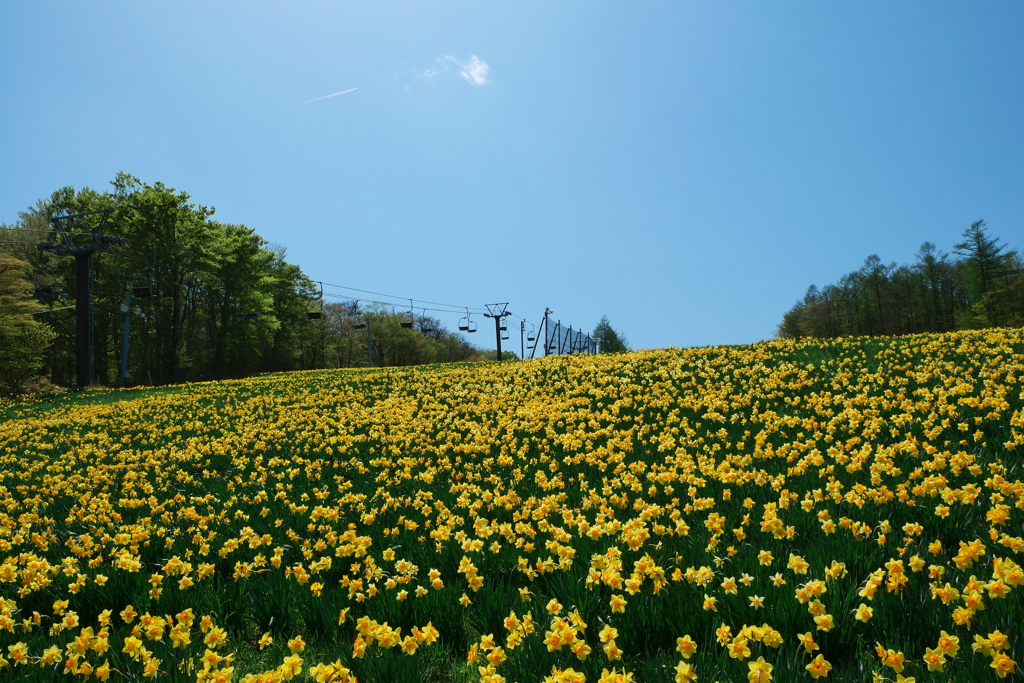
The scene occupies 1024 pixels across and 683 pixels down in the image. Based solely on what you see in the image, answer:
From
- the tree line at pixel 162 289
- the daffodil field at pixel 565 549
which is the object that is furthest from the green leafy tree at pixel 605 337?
the daffodil field at pixel 565 549

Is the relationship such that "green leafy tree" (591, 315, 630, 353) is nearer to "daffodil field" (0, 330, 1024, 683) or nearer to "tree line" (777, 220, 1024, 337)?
"tree line" (777, 220, 1024, 337)

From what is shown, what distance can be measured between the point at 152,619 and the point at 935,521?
16.5 feet

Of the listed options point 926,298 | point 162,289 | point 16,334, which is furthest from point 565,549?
point 926,298

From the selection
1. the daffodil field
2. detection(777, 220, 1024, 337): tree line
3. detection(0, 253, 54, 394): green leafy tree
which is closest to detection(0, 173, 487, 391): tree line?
detection(0, 253, 54, 394): green leafy tree

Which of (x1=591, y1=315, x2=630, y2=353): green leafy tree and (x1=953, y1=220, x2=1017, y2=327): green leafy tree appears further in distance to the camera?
(x1=591, y1=315, x2=630, y2=353): green leafy tree

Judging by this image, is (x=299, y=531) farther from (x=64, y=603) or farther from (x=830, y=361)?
(x=830, y=361)

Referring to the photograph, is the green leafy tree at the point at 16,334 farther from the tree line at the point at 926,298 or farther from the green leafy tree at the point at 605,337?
the green leafy tree at the point at 605,337

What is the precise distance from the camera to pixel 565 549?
11.7 ft

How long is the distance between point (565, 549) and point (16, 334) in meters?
30.9

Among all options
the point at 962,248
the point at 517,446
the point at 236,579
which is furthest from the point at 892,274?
the point at 236,579

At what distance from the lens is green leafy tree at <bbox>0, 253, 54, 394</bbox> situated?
23.9 meters

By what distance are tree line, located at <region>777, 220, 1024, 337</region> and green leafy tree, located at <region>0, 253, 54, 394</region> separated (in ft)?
175

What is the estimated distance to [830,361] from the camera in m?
12.0

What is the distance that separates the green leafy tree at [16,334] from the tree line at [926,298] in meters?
53.3
